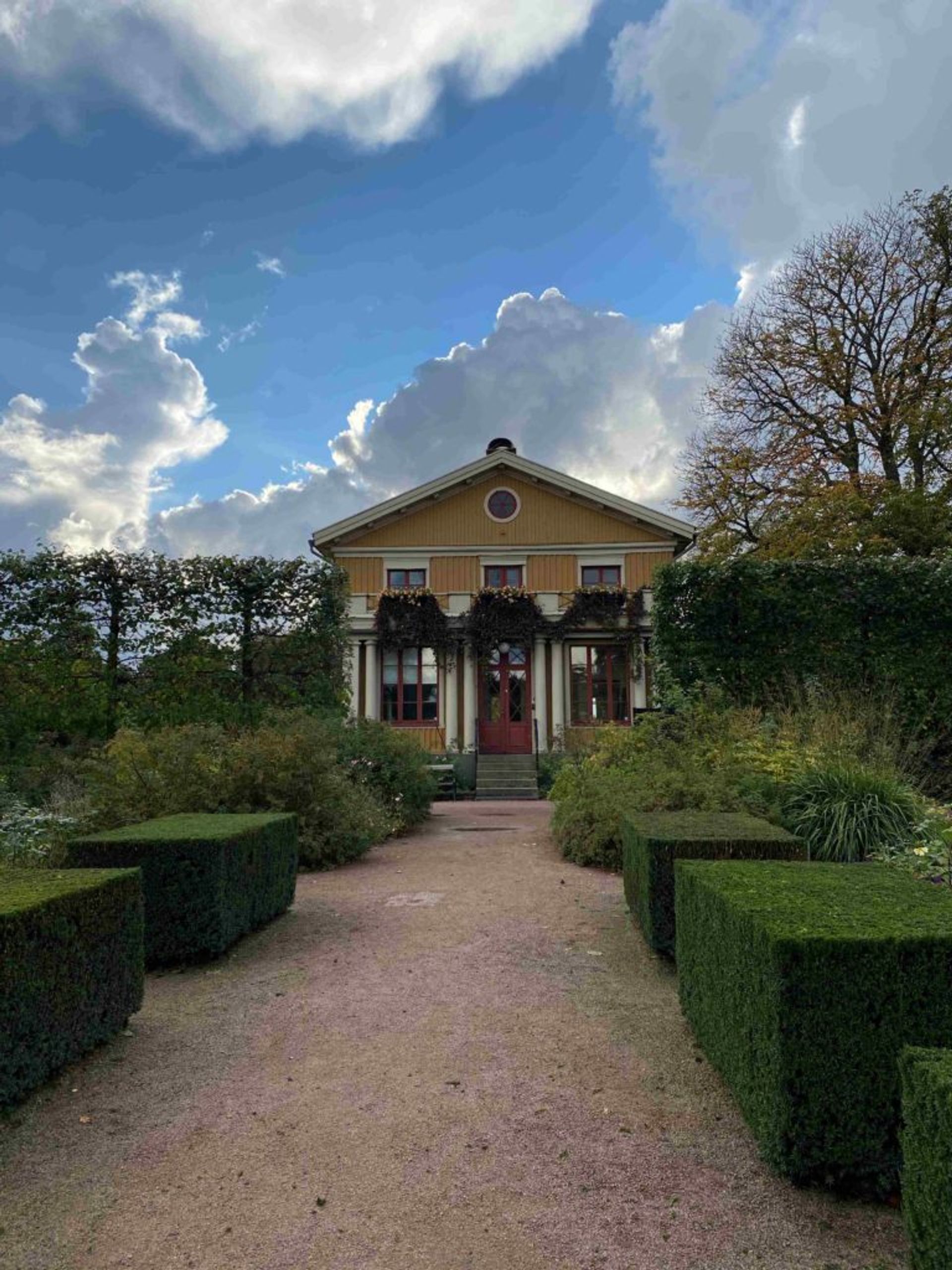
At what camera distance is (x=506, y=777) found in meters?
17.7

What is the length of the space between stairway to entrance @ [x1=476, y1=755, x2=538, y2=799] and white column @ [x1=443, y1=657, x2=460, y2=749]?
1173 millimetres

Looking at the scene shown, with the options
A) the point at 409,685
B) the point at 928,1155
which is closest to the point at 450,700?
the point at 409,685

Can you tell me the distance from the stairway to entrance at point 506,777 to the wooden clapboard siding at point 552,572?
4.54 metres

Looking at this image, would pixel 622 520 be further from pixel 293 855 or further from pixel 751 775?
pixel 293 855

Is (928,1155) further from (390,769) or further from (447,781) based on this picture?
(447,781)

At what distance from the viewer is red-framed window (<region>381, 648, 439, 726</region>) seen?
20.1 meters

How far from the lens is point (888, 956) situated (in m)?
2.29

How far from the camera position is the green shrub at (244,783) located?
23.3 ft

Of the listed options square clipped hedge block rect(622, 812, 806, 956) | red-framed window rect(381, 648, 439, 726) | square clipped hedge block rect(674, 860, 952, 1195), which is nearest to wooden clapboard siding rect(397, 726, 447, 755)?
red-framed window rect(381, 648, 439, 726)

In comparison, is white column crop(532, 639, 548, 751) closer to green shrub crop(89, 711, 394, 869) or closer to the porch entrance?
the porch entrance

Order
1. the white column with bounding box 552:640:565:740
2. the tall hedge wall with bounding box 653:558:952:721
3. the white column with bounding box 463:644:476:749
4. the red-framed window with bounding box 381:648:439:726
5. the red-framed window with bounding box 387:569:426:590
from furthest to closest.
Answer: the red-framed window with bounding box 387:569:426:590 < the red-framed window with bounding box 381:648:439:726 < the white column with bounding box 463:644:476:749 < the white column with bounding box 552:640:565:740 < the tall hedge wall with bounding box 653:558:952:721

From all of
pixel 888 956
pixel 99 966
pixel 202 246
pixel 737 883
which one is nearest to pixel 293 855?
pixel 99 966

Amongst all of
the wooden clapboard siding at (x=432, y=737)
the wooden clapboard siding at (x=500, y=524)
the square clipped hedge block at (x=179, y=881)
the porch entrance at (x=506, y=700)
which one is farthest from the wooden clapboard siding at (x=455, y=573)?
the square clipped hedge block at (x=179, y=881)

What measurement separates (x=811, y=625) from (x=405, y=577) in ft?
36.3
